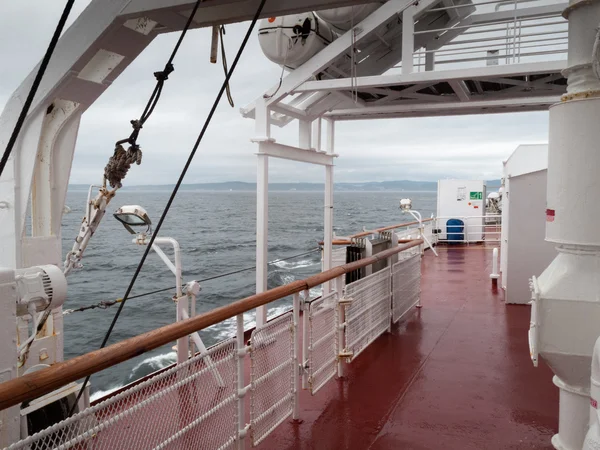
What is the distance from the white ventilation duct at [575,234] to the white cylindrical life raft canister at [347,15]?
367 centimetres

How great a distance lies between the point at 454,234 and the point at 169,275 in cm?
1684

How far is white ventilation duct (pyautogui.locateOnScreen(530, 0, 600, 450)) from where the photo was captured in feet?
8.16

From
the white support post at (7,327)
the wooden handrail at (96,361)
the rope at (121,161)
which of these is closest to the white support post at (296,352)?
the wooden handrail at (96,361)

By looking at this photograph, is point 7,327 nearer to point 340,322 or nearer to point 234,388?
point 234,388

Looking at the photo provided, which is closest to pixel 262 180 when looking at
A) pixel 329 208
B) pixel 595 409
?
pixel 329 208

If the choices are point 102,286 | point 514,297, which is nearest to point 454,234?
point 514,297

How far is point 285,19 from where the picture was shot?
21.0 feet

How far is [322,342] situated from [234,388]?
122 centimetres

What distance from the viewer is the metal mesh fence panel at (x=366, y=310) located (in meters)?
4.33

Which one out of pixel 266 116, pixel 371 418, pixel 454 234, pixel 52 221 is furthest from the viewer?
pixel 454 234

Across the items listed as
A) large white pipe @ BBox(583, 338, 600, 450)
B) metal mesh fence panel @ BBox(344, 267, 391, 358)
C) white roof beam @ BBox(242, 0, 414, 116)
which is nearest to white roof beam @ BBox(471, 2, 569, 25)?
white roof beam @ BBox(242, 0, 414, 116)

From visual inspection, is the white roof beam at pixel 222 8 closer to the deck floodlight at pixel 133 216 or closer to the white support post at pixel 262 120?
the deck floodlight at pixel 133 216

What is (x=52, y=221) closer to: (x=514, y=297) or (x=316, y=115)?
(x=316, y=115)

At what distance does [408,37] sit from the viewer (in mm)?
5656
